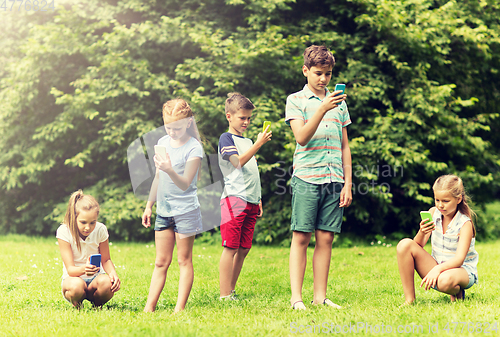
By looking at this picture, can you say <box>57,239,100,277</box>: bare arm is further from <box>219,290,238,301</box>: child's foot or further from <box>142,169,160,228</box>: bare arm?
<box>219,290,238,301</box>: child's foot

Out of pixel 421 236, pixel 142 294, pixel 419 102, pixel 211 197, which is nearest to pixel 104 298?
pixel 142 294

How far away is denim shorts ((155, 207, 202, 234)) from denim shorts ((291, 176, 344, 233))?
81cm

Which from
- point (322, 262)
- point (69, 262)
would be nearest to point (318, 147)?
point (322, 262)

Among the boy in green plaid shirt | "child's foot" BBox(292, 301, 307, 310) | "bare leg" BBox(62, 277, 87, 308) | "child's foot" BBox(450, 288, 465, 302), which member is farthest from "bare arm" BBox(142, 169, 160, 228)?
"child's foot" BBox(450, 288, 465, 302)

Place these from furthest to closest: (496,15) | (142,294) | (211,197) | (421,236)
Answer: (496,15), (211,197), (142,294), (421,236)

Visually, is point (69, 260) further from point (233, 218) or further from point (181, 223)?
point (233, 218)

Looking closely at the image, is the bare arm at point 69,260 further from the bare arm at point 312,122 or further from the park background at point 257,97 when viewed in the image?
the park background at point 257,97

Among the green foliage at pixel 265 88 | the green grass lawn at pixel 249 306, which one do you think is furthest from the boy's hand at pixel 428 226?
the green foliage at pixel 265 88

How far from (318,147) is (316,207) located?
0.49 metres

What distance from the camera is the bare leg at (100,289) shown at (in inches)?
137

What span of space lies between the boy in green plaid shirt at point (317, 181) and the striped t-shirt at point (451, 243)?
2.43 ft

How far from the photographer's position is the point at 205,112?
7.65 metres

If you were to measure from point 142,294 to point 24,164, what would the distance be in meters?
5.80

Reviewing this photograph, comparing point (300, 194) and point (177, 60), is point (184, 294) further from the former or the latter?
point (177, 60)
